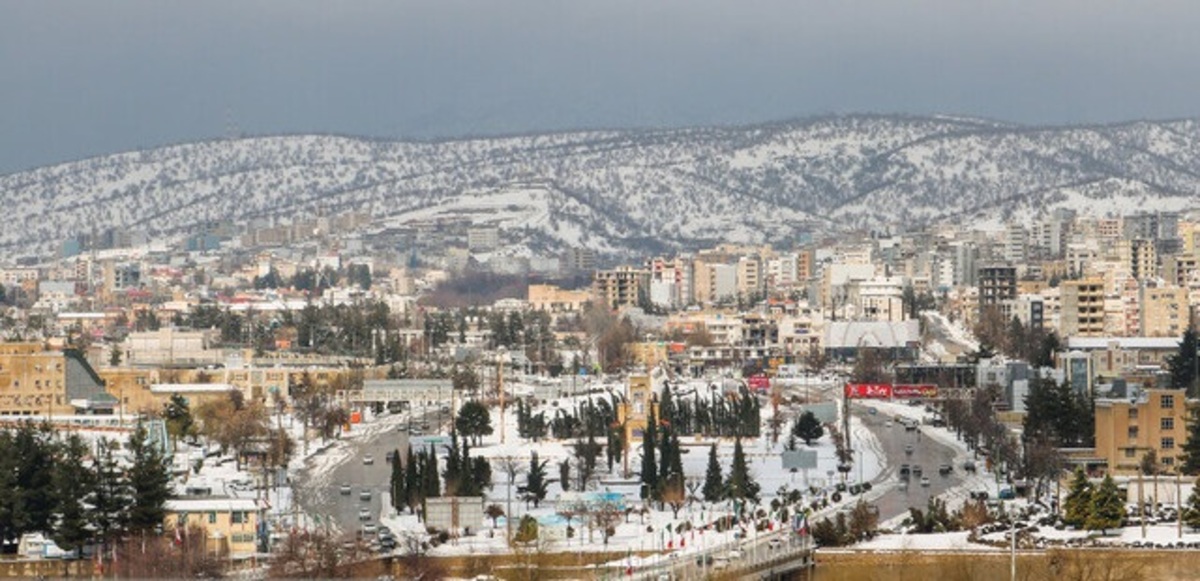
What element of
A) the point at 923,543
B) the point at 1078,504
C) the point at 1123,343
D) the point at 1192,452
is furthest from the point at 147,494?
the point at 1123,343

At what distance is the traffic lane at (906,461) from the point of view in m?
44.7

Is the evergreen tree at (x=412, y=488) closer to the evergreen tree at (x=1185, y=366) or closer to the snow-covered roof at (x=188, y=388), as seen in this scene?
the evergreen tree at (x=1185, y=366)

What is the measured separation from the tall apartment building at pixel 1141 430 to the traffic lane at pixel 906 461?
93.4 inches

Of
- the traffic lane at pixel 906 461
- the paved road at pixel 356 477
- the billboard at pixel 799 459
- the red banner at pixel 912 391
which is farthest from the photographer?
the red banner at pixel 912 391

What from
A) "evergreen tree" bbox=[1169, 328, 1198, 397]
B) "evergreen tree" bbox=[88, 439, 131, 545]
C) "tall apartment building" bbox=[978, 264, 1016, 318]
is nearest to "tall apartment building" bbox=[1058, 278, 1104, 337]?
"tall apartment building" bbox=[978, 264, 1016, 318]

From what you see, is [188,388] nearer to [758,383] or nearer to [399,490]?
[758,383]

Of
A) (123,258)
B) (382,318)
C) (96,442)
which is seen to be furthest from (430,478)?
(123,258)

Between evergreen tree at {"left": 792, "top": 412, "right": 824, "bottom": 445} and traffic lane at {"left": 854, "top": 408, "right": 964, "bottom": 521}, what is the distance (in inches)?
44.8

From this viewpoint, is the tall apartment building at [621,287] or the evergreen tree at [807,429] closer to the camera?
the evergreen tree at [807,429]

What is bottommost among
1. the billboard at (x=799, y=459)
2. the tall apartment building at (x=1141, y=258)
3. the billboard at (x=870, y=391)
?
the billboard at (x=799, y=459)

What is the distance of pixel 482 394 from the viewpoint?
69875 mm

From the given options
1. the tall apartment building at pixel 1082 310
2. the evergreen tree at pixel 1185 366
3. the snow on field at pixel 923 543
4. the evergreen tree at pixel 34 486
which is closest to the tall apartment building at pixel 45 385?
the evergreen tree at pixel 1185 366

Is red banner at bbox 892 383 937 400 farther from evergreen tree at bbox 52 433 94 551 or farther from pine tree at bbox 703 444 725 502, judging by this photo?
evergreen tree at bbox 52 433 94 551

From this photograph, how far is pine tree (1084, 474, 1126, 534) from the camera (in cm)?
3772
